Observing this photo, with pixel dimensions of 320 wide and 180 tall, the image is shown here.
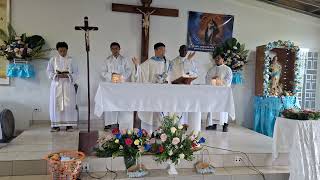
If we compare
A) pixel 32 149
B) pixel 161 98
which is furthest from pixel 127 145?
pixel 32 149

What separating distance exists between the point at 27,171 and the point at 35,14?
11.4ft

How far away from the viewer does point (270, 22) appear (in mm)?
6836

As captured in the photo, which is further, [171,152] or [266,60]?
[266,60]

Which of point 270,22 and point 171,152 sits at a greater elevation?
point 270,22

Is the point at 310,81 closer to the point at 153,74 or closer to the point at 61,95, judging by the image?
the point at 153,74

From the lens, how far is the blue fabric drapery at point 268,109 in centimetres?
617

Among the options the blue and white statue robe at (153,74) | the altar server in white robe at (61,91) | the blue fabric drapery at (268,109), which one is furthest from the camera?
the blue fabric drapery at (268,109)

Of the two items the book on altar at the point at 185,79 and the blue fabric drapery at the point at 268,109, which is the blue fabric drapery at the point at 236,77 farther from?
the book on altar at the point at 185,79

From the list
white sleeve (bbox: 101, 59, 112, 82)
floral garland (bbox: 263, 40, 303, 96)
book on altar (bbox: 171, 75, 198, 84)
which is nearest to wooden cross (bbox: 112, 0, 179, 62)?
white sleeve (bbox: 101, 59, 112, 82)

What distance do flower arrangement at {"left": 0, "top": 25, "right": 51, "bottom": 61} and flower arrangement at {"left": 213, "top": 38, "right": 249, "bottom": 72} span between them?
3.65 metres

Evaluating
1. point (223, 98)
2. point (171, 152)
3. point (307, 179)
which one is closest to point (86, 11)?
point (223, 98)

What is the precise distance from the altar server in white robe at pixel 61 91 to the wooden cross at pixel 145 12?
1544 millimetres

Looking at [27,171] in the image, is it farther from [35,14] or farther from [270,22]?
[270,22]

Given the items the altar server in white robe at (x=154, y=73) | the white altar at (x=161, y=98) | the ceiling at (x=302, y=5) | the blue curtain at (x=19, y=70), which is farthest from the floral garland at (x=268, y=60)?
the blue curtain at (x=19, y=70)
